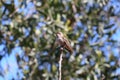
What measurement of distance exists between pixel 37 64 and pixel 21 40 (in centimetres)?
43

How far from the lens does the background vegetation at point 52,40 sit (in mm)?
6754

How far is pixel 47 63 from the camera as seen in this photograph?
6918 millimetres

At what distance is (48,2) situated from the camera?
22.9 ft

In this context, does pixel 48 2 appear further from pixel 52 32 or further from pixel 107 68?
pixel 107 68

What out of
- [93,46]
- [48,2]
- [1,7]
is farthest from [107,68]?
[1,7]

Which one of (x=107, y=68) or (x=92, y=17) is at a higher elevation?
(x=92, y=17)

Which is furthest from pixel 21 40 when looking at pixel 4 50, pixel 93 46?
pixel 93 46

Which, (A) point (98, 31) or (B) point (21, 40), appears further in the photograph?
(A) point (98, 31)

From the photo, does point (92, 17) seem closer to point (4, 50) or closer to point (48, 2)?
point (48, 2)

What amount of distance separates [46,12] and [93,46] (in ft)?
3.17

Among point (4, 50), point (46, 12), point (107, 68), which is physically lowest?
point (107, 68)

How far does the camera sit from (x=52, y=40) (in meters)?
6.87

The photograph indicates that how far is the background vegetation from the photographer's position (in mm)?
6754

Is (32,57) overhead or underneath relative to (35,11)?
underneath
